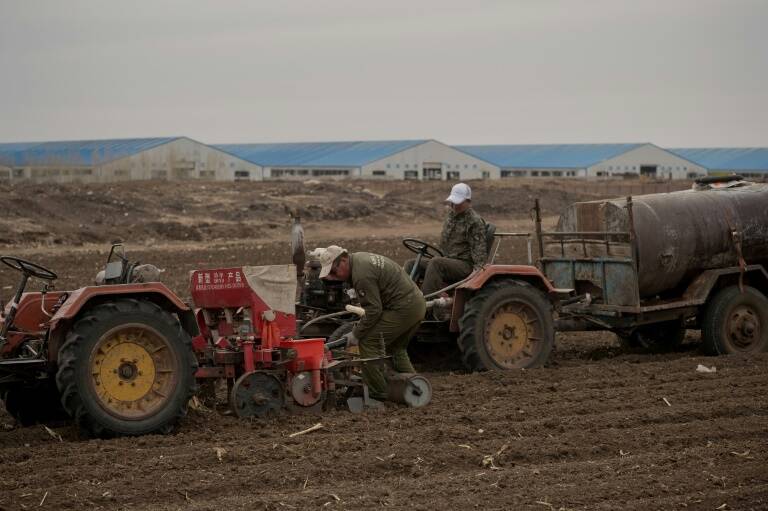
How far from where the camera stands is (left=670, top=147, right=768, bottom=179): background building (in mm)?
71438

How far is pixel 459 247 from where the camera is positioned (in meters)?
11.5

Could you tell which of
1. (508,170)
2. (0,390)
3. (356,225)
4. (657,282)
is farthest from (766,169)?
(0,390)

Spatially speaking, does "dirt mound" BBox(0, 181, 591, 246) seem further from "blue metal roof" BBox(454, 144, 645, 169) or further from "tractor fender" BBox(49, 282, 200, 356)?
"blue metal roof" BBox(454, 144, 645, 169)

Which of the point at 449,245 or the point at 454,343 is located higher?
the point at 449,245

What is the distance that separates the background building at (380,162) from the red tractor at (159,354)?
178 ft

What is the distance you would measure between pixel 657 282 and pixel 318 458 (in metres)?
5.59

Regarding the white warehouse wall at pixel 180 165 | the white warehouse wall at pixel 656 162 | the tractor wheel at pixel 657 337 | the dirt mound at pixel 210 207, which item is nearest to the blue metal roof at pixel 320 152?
the white warehouse wall at pixel 180 165

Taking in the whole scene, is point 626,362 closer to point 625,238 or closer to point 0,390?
point 625,238

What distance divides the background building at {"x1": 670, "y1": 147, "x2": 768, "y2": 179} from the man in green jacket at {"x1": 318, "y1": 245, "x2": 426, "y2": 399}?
61221mm

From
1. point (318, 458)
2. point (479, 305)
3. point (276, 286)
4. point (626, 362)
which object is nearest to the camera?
point (318, 458)

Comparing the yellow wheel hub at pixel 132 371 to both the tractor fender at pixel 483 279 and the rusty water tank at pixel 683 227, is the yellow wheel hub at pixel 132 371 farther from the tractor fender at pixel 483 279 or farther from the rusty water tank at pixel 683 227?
the rusty water tank at pixel 683 227

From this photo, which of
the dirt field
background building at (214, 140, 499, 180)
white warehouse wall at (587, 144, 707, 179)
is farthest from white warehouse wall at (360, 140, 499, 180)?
the dirt field

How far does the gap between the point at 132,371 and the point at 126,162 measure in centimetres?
4966

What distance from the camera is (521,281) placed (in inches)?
444
